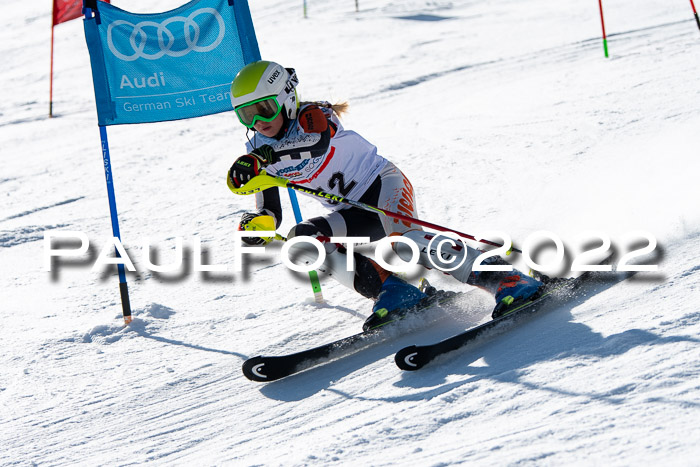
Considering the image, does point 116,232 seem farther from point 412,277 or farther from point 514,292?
point 514,292

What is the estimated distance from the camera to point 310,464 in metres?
2.89

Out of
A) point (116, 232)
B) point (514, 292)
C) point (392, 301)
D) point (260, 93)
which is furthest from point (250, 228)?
point (514, 292)

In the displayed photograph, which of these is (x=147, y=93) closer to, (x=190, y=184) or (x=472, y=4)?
(x=190, y=184)

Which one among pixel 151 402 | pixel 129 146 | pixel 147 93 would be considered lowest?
pixel 151 402

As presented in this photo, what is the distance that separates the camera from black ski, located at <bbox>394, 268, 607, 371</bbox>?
138 inches

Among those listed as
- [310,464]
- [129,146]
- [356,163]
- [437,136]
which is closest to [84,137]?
[129,146]

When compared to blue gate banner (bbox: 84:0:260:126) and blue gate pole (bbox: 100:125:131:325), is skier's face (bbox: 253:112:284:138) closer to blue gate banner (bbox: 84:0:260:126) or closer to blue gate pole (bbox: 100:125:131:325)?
blue gate banner (bbox: 84:0:260:126)

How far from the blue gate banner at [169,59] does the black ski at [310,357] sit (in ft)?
6.90

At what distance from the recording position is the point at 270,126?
4133mm

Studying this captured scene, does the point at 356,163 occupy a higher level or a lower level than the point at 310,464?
higher

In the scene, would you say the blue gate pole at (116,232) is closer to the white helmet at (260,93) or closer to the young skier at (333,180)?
the young skier at (333,180)

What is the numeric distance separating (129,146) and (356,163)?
6687mm

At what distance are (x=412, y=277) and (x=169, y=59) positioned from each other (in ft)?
7.38

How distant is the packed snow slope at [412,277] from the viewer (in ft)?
9.52
